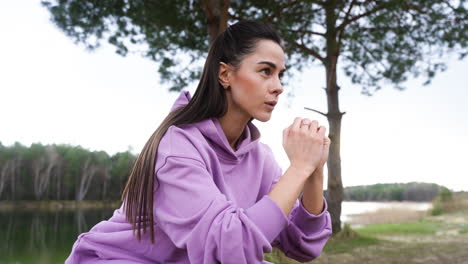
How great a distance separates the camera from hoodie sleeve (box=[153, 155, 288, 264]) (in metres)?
0.99

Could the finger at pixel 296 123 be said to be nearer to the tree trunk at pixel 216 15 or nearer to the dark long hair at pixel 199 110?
the dark long hair at pixel 199 110

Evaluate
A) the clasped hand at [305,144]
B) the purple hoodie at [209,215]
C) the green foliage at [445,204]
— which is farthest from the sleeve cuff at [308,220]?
the green foliage at [445,204]

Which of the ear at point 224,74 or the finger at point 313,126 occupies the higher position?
the ear at point 224,74

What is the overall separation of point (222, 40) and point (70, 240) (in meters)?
13.9

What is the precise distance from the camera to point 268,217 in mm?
1040

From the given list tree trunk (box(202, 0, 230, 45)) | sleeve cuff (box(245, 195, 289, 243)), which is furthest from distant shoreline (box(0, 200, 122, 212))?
sleeve cuff (box(245, 195, 289, 243))

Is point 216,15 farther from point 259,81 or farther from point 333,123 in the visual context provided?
point 259,81

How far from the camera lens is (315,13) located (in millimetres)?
8664

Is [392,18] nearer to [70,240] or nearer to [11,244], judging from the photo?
[70,240]

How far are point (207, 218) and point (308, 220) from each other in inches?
17.8

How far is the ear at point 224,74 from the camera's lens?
1.34 meters

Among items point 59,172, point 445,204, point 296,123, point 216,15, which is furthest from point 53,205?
point 296,123

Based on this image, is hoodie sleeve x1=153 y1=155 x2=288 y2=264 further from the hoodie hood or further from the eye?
the eye

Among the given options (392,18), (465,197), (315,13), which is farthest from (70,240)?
(465,197)
